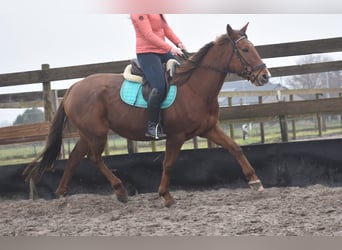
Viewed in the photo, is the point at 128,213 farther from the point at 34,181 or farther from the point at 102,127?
the point at 34,181

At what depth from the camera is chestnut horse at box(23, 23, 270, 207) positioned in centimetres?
346

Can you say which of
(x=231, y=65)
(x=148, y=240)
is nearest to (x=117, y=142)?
(x=231, y=65)

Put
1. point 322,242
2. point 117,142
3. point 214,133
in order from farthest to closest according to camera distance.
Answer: point 117,142 < point 214,133 < point 322,242

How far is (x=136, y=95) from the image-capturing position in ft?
12.0

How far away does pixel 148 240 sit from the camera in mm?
1834

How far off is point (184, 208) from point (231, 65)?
3.54ft

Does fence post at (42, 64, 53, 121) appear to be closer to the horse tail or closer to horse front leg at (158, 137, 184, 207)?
the horse tail

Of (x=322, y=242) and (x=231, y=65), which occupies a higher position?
(x=231, y=65)

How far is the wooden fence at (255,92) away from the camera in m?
4.04

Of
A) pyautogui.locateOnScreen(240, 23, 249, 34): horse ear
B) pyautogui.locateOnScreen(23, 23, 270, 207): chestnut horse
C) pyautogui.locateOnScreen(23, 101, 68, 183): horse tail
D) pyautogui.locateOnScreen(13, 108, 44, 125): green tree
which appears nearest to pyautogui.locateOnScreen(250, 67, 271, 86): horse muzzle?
pyautogui.locateOnScreen(23, 23, 270, 207): chestnut horse

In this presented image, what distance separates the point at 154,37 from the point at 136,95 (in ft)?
1.79

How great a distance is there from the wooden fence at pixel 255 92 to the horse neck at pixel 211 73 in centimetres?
65

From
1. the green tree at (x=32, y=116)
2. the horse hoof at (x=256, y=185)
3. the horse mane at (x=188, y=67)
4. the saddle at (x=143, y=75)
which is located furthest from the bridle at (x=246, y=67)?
the green tree at (x=32, y=116)

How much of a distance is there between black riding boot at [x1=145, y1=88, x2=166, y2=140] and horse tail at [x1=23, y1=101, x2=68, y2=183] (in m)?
0.90
